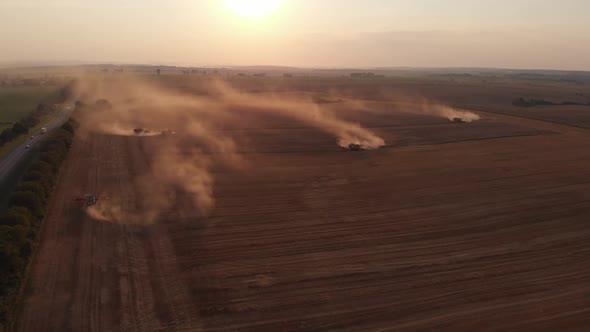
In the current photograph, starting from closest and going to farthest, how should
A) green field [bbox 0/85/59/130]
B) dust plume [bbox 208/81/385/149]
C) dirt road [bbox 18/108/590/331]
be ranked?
dirt road [bbox 18/108/590/331]
dust plume [bbox 208/81/385/149]
green field [bbox 0/85/59/130]

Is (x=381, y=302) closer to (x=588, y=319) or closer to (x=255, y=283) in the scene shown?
(x=255, y=283)

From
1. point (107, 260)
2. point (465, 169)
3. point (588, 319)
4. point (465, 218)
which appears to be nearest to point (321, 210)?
point (465, 218)

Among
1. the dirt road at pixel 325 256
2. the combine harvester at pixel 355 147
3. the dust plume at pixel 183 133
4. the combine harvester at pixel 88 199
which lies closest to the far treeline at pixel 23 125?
the dust plume at pixel 183 133

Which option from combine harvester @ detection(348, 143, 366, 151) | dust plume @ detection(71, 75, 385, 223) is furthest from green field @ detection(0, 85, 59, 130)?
combine harvester @ detection(348, 143, 366, 151)

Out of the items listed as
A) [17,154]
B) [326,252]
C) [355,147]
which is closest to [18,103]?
[17,154]

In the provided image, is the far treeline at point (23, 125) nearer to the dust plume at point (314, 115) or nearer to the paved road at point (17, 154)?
the paved road at point (17, 154)

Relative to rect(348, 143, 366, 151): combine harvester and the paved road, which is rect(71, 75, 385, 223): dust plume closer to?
rect(348, 143, 366, 151): combine harvester

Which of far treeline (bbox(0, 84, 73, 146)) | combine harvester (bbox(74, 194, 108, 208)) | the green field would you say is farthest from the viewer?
the green field
